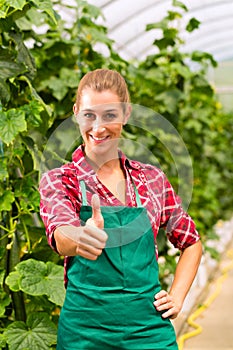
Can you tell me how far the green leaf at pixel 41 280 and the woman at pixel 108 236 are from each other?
0.49 meters

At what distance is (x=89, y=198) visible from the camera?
150 cm

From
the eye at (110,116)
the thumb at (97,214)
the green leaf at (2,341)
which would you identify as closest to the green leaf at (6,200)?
the green leaf at (2,341)

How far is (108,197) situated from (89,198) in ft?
0.14

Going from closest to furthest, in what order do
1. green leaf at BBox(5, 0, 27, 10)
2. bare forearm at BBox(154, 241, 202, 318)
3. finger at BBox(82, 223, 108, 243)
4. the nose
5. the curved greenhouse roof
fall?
finger at BBox(82, 223, 108, 243) < the nose < bare forearm at BBox(154, 241, 202, 318) < green leaf at BBox(5, 0, 27, 10) < the curved greenhouse roof

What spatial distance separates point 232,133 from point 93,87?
6950 mm

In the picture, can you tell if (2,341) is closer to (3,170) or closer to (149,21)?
(3,170)

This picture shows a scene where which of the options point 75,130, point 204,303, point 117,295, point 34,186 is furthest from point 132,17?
point 117,295

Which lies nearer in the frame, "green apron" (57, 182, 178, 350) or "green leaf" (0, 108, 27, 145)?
"green apron" (57, 182, 178, 350)

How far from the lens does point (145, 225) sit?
1521 millimetres

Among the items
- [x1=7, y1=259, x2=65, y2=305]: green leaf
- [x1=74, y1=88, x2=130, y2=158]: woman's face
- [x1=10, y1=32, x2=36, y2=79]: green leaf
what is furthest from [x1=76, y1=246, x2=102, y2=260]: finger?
[x1=10, y1=32, x2=36, y2=79]: green leaf

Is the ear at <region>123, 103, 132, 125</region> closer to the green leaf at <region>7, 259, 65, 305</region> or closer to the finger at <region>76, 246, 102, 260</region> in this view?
the finger at <region>76, 246, 102, 260</region>

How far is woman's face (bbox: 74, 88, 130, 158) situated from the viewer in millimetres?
1442

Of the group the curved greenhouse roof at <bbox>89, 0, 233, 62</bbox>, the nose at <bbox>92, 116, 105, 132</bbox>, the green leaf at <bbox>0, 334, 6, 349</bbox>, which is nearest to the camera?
the nose at <bbox>92, 116, 105, 132</bbox>

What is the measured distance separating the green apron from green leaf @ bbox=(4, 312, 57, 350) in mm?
625
